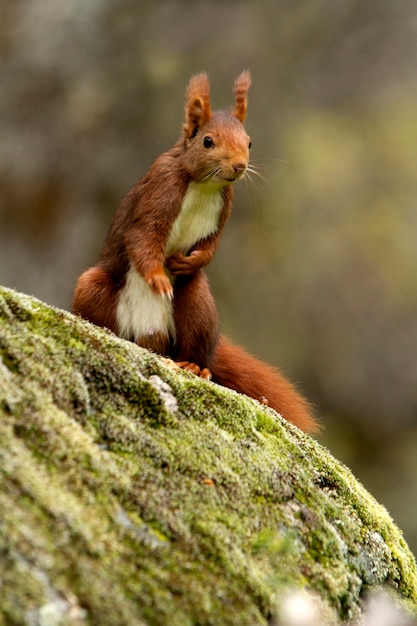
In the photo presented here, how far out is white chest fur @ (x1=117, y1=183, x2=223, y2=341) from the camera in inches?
139

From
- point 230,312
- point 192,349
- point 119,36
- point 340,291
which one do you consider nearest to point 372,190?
point 340,291

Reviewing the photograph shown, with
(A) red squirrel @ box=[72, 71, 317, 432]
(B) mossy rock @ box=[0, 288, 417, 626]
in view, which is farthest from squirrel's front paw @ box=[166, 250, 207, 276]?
(B) mossy rock @ box=[0, 288, 417, 626]

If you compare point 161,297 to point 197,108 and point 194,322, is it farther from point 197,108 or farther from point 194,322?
point 197,108

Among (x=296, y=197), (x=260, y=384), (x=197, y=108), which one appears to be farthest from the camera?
(x=296, y=197)

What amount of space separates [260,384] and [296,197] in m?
4.56

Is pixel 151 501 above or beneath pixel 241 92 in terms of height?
beneath

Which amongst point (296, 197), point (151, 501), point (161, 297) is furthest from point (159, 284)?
point (296, 197)

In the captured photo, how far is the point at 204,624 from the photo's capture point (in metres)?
1.71

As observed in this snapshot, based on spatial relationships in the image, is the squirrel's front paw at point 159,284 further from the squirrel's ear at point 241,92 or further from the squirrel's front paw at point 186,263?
the squirrel's ear at point 241,92

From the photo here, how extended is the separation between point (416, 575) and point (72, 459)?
4.19 feet

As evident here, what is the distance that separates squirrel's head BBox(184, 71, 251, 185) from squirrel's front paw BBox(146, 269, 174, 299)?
416mm

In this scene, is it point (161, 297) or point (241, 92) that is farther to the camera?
point (241, 92)

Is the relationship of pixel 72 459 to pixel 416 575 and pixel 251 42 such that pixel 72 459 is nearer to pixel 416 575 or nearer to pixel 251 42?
pixel 416 575

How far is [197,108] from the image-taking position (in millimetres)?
3652
